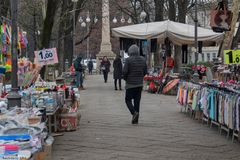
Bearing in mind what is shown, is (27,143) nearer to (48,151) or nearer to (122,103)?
(48,151)

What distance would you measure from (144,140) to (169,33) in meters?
11.6

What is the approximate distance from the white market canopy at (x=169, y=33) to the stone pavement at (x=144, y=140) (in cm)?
701

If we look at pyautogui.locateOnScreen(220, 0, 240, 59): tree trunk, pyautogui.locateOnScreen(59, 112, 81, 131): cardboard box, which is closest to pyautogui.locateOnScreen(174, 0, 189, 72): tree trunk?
pyautogui.locateOnScreen(220, 0, 240, 59): tree trunk

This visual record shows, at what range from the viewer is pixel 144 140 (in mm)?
9742

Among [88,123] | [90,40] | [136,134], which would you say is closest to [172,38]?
[88,123]

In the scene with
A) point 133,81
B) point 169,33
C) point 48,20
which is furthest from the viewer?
point 169,33

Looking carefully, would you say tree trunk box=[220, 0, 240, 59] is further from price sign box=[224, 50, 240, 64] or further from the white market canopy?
price sign box=[224, 50, 240, 64]

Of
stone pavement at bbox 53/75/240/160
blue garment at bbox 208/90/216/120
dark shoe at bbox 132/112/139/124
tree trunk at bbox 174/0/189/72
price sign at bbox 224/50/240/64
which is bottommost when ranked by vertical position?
stone pavement at bbox 53/75/240/160

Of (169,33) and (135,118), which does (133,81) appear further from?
(169,33)

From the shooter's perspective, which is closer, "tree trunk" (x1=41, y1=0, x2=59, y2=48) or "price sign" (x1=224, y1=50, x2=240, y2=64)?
"price sign" (x1=224, y1=50, x2=240, y2=64)

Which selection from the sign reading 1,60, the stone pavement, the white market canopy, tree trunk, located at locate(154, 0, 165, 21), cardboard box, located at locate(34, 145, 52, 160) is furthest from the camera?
tree trunk, located at locate(154, 0, 165, 21)

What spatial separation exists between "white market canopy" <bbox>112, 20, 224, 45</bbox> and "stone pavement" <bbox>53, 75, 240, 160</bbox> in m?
7.01

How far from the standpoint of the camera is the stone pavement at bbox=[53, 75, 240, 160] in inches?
329

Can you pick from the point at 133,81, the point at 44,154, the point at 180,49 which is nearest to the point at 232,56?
the point at 133,81
